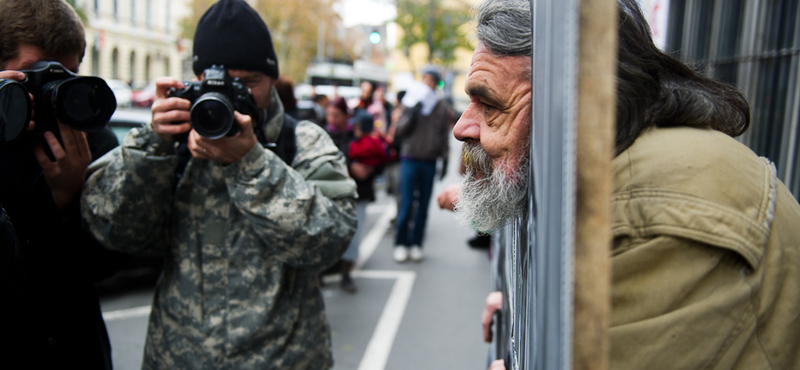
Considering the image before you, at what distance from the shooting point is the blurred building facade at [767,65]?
3182mm

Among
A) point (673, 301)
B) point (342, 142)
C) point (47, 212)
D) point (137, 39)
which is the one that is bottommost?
point (342, 142)

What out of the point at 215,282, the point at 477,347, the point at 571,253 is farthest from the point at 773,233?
the point at 477,347

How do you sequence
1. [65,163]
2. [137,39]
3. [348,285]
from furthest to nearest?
[137,39], [348,285], [65,163]

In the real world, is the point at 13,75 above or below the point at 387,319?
above

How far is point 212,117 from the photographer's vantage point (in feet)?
5.28

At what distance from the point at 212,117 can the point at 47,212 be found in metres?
0.55

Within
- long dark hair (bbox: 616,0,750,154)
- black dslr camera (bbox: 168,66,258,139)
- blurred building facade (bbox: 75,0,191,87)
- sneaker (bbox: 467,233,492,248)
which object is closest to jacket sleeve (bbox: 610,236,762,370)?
long dark hair (bbox: 616,0,750,154)

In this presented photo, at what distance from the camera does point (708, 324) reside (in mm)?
781

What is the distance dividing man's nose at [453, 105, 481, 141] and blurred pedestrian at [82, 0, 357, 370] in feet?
2.20

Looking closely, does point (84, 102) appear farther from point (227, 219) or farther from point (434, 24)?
point (434, 24)

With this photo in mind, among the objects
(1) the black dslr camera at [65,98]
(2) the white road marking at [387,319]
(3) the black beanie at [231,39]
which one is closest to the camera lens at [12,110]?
(1) the black dslr camera at [65,98]

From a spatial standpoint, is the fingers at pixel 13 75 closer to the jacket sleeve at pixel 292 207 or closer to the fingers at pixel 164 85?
the fingers at pixel 164 85

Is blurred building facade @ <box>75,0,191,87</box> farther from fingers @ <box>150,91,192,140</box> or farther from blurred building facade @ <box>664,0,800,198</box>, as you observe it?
fingers @ <box>150,91,192,140</box>

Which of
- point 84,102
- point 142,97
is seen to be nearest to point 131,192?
point 84,102
